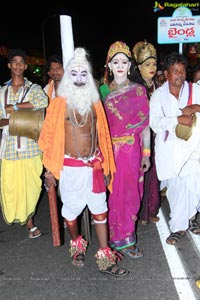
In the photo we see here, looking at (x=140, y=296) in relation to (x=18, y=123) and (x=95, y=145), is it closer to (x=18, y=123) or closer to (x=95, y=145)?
(x=95, y=145)

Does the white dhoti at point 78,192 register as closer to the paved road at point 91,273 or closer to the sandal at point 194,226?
the paved road at point 91,273

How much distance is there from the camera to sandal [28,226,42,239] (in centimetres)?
395

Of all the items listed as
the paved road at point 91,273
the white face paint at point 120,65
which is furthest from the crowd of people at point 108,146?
the paved road at point 91,273

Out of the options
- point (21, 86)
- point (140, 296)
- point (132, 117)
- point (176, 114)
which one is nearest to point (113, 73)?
point (132, 117)

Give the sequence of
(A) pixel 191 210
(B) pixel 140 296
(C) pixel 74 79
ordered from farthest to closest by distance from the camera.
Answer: (A) pixel 191 210 < (C) pixel 74 79 < (B) pixel 140 296

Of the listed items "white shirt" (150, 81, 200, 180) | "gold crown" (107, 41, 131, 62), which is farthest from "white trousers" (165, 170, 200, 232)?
"gold crown" (107, 41, 131, 62)

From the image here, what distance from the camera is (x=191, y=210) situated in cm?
378

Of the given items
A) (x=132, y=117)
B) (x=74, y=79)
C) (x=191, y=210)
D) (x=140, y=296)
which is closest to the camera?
(x=140, y=296)

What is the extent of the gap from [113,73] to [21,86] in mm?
1018

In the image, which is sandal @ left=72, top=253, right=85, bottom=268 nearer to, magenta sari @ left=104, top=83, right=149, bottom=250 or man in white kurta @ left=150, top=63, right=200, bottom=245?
magenta sari @ left=104, top=83, right=149, bottom=250

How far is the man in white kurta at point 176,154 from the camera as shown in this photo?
346 cm

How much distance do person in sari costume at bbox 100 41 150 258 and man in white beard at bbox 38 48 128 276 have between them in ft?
0.71

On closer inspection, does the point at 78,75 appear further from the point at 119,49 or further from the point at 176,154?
the point at 176,154

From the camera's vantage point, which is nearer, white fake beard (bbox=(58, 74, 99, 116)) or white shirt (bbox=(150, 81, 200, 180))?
white fake beard (bbox=(58, 74, 99, 116))
